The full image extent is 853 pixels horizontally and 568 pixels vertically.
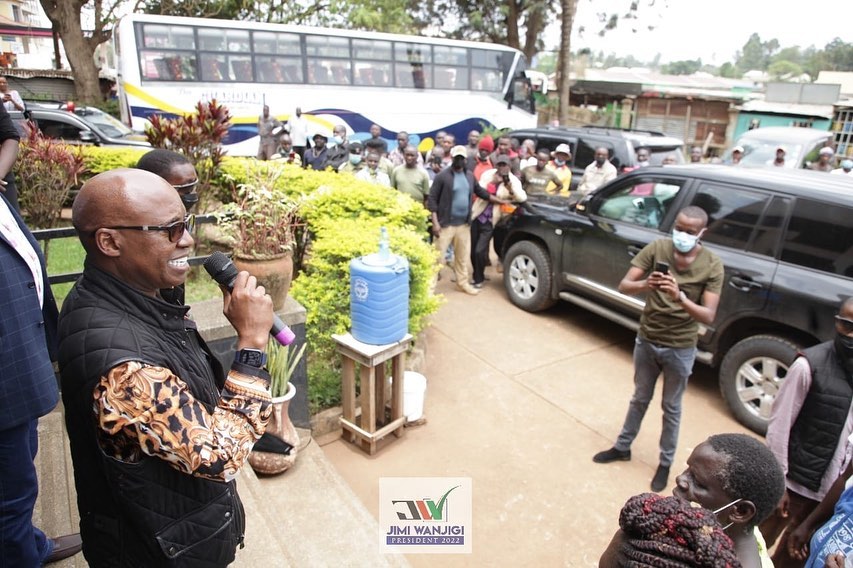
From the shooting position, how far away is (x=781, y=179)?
4.52 metres

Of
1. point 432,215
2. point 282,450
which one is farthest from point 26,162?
point 282,450

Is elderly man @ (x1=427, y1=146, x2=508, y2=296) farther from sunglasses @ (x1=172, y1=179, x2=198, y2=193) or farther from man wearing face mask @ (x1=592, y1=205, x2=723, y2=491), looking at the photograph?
sunglasses @ (x1=172, y1=179, x2=198, y2=193)

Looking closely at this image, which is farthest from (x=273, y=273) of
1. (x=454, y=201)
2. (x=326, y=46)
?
(x=326, y=46)

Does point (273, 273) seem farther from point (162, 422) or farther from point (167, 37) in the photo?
point (167, 37)

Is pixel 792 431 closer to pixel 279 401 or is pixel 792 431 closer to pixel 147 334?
pixel 279 401

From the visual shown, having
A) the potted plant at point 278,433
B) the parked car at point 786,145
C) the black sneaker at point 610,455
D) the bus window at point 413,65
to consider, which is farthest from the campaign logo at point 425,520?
the bus window at point 413,65

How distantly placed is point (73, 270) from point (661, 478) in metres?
5.47

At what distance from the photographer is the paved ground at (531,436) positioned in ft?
11.2

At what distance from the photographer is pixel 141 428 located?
4.28 feet

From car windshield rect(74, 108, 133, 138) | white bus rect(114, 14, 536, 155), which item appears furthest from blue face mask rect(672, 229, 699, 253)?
car windshield rect(74, 108, 133, 138)

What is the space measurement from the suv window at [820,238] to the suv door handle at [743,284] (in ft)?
0.92

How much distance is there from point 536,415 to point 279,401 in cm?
229

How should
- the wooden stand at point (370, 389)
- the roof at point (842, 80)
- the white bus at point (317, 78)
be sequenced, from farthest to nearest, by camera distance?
the roof at point (842, 80) < the white bus at point (317, 78) < the wooden stand at point (370, 389)

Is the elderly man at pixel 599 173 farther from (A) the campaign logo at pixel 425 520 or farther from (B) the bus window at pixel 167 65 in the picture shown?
(B) the bus window at pixel 167 65
